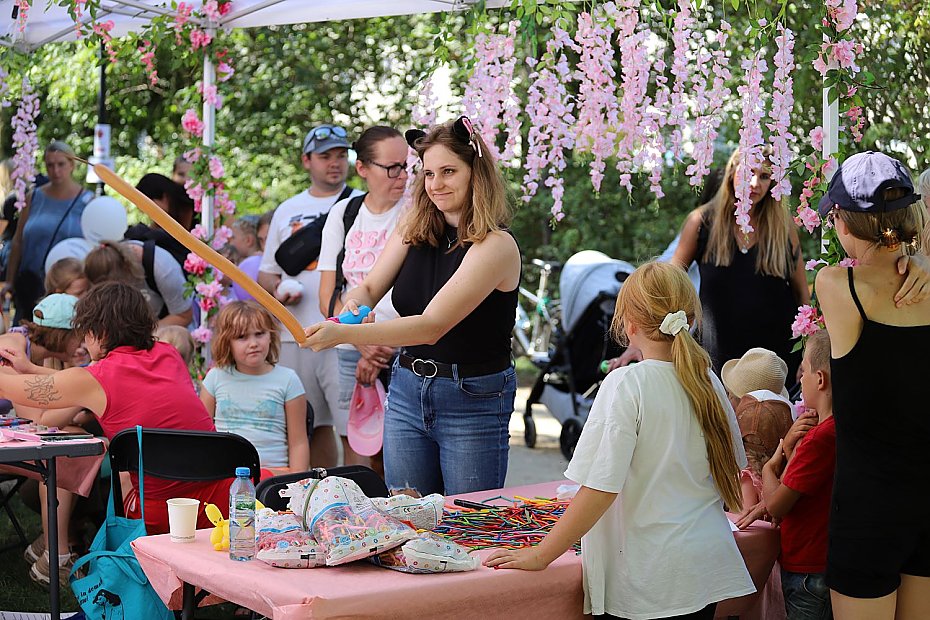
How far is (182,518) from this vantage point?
259cm

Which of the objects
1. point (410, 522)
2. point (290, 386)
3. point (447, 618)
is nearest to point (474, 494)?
point (410, 522)

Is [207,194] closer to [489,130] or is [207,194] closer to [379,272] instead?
[489,130]

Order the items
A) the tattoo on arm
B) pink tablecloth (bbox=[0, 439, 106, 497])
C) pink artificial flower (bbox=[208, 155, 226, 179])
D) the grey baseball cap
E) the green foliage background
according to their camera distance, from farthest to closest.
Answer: the green foliage background < pink artificial flower (bbox=[208, 155, 226, 179]) < the grey baseball cap < pink tablecloth (bbox=[0, 439, 106, 497]) < the tattoo on arm

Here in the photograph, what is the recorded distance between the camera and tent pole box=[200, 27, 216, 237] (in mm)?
5582

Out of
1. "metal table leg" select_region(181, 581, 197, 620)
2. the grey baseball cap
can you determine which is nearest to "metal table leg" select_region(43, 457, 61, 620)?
"metal table leg" select_region(181, 581, 197, 620)

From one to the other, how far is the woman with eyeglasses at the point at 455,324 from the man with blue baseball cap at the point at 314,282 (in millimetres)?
1563

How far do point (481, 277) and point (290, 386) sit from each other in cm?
151

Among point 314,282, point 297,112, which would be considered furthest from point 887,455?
point 297,112

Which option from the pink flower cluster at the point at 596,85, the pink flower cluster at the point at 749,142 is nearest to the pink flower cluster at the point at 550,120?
the pink flower cluster at the point at 596,85

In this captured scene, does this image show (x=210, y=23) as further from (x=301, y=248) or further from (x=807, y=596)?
(x=807, y=596)

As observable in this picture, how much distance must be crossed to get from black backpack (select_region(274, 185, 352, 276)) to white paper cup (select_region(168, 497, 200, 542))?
2513mm

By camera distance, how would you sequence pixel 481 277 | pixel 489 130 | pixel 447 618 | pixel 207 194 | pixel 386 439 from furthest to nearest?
1. pixel 207 194
2. pixel 489 130
3. pixel 386 439
4. pixel 481 277
5. pixel 447 618

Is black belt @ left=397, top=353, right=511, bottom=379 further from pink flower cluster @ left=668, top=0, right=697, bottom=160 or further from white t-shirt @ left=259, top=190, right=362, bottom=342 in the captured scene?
white t-shirt @ left=259, top=190, right=362, bottom=342

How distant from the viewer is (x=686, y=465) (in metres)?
2.42
